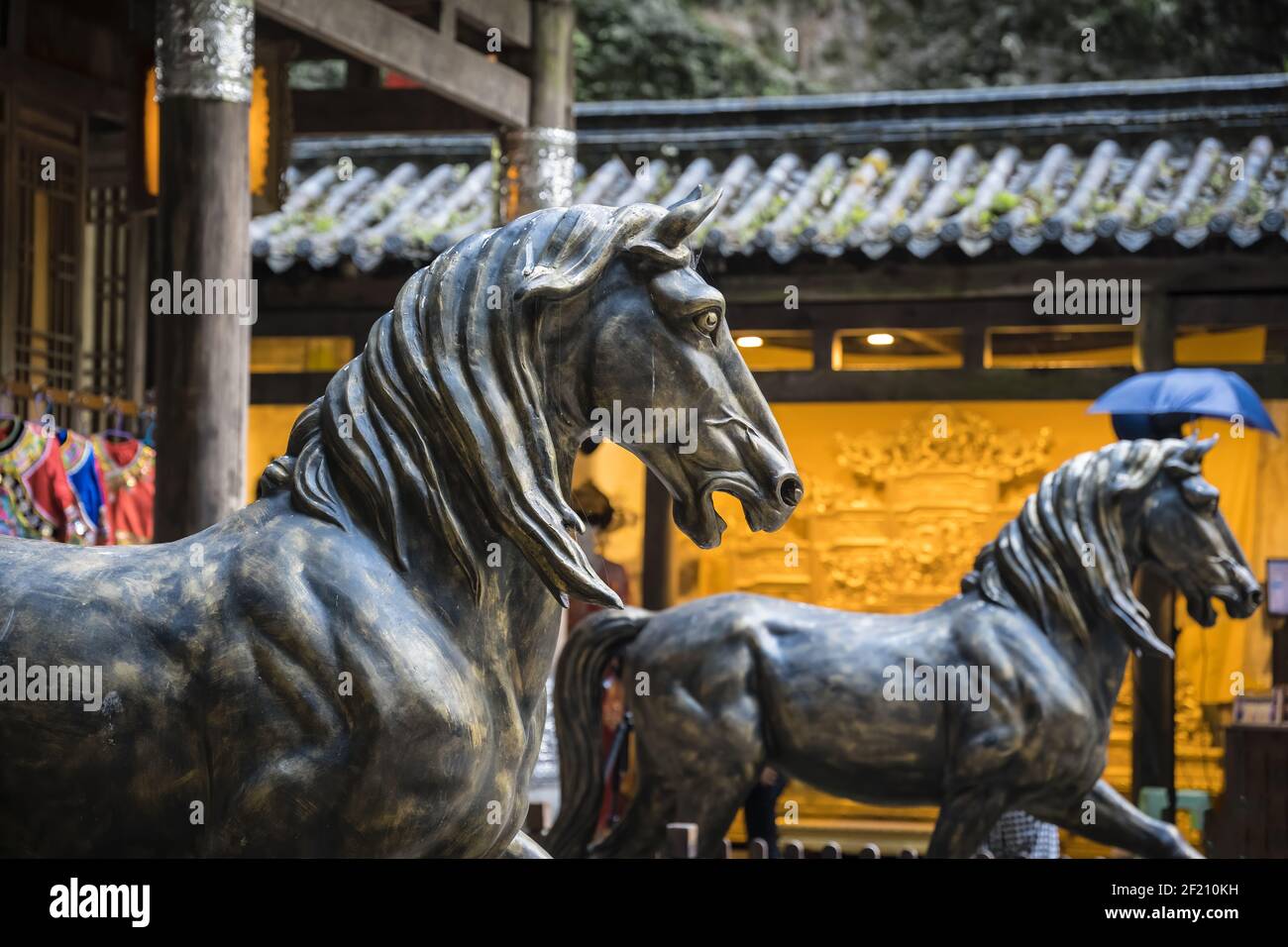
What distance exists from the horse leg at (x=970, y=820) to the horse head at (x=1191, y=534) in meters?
1.04

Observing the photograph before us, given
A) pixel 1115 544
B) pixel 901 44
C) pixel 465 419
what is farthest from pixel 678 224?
pixel 901 44

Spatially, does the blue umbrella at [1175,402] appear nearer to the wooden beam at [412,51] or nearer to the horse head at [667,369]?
the wooden beam at [412,51]

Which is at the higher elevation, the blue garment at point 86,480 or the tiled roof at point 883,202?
Result: the tiled roof at point 883,202

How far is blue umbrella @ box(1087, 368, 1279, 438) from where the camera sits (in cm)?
920

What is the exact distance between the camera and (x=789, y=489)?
286 centimetres

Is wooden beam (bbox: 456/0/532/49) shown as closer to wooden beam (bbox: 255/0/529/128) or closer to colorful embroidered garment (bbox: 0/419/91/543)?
wooden beam (bbox: 255/0/529/128)

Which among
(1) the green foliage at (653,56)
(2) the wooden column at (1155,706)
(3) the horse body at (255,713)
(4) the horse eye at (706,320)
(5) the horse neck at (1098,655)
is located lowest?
(2) the wooden column at (1155,706)

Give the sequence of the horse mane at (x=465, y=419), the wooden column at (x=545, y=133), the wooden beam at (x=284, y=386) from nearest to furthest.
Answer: the horse mane at (x=465, y=419) < the wooden column at (x=545, y=133) < the wooden beam at (x=284, y=386)

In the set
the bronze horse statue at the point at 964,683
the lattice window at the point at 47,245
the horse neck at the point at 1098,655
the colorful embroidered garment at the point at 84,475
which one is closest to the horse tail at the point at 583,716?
the bronze horse statue at the point at 964,683

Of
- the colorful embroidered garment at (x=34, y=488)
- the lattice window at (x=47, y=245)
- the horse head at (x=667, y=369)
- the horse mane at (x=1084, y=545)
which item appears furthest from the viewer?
the lattice window at (x=47, y=245)

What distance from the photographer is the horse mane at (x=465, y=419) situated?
2736mm

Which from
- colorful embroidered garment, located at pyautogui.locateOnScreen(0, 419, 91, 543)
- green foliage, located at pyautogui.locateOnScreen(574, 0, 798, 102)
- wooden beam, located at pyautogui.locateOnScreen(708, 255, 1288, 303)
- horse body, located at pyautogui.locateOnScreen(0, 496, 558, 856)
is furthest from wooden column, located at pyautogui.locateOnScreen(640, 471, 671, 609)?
green foliage, located at pyautogui.locateOnScreen(574, 0, 798, 102)

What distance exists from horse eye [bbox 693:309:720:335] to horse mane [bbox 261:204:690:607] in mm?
101
